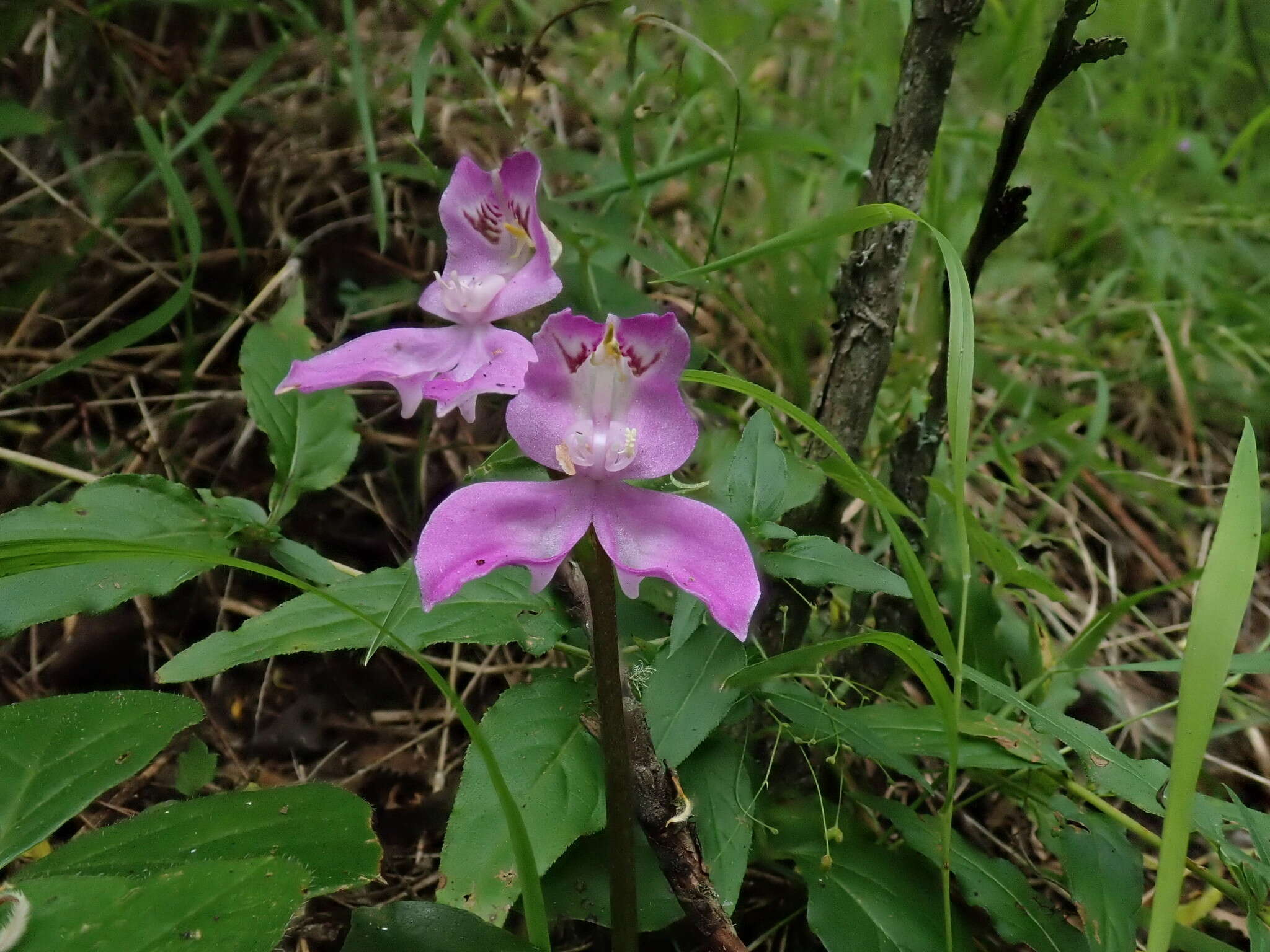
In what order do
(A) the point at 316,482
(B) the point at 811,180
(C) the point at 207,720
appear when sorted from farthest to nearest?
1. (B) the point at 811,180
2. (C) the point at 207,720
3. (A) the point at 316,482

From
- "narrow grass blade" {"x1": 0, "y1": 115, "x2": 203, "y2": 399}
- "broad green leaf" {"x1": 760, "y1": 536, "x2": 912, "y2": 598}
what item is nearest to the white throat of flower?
"broad green leaf" {"x1": 760, "y1": 536, "x2": 912, "y2": 598}

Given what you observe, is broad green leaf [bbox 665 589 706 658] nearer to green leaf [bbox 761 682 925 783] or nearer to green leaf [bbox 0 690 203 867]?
green leaf [bbox 761 682 925 783]

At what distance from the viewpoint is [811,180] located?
7.03 feet

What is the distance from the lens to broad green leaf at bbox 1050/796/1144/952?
0.95 meters

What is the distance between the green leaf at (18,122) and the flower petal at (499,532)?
1.71 m

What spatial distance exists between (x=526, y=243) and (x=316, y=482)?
0.50 meters

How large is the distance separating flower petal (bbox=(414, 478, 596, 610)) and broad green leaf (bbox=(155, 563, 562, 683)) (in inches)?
8.1

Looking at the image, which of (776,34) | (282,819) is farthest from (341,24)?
(282,819)

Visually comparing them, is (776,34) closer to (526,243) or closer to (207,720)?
(526,243)

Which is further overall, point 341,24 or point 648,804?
point 341,24

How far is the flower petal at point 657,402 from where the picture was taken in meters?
0.80

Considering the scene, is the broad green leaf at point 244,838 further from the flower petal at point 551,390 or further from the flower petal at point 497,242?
the flower petal at point 497,242

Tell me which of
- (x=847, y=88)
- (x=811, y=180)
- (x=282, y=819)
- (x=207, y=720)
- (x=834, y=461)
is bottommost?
(x=207, y=720)

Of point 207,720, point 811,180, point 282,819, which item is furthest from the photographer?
point 811,180
